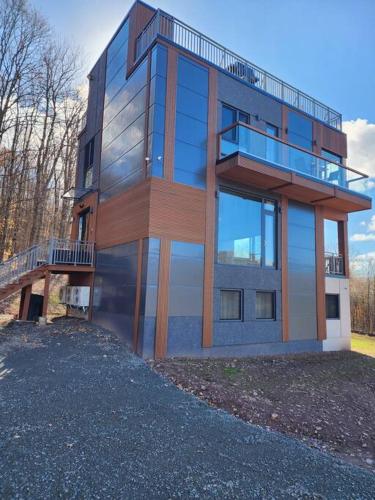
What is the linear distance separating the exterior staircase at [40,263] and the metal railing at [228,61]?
7.03 m

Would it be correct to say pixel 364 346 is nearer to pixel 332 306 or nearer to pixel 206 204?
pixel 332 306

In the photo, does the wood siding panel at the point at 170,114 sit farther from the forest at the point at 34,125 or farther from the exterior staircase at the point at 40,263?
the forest at the point at 34,125

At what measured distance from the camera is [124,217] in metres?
9.92

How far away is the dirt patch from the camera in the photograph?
514 cm

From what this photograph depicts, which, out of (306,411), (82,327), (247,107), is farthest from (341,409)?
(247,107)

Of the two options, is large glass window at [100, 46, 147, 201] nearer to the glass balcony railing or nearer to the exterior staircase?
the exterior staircase

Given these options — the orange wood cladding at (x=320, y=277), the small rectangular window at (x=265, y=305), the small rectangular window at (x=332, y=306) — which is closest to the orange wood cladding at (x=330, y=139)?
the orange wood cladding at (x=320, y=277)

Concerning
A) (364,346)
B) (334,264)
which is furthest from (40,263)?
(364,346)

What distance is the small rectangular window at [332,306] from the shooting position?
502 inches

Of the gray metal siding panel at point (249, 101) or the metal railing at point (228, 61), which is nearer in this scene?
the metal railing at point (228, 61)

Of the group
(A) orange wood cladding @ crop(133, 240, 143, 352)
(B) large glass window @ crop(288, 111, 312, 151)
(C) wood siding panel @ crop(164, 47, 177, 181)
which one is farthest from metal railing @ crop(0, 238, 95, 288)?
(B) large glass window @ crop(288, 111, 312, 151)

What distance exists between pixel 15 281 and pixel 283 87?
1223 cm

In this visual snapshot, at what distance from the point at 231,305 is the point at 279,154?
5.06 metres

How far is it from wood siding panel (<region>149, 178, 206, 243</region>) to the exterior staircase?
14.7ft
